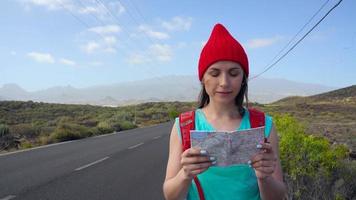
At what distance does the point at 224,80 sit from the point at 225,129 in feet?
0.85

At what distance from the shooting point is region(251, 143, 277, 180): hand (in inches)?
72.2

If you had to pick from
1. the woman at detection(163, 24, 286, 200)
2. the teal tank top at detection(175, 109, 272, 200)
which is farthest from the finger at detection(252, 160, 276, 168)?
the teal tank top at detection(175, 109, 272, 200)

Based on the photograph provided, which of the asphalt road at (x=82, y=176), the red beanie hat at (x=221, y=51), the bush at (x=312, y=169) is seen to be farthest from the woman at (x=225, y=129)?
the asphalt road at (x=82, y=176)

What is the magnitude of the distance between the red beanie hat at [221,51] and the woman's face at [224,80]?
1.2 inches

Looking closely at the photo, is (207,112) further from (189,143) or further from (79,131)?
(79,131)

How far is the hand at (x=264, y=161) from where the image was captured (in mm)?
1834

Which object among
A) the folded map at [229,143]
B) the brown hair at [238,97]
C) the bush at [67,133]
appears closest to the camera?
the folded map at [229,143]

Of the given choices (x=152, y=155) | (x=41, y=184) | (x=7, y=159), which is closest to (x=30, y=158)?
(x=7, y=159)

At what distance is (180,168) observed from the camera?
2.09 m

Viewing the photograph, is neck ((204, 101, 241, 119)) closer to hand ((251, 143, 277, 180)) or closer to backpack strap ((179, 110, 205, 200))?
backpack strap ((179, 110, 205, 200))

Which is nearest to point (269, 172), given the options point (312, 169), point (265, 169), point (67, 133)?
point (265, 169)

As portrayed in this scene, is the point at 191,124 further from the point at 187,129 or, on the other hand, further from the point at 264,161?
the point at 264,161

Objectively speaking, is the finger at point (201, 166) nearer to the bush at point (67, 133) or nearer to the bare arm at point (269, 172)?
the bare arm at point (269, 172)

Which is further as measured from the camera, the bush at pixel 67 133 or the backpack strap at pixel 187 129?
the bush at pixel 67 133
